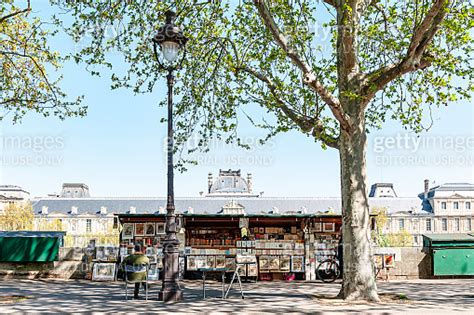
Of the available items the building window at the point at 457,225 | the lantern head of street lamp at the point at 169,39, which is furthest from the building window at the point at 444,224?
the lantern head of street lamp at the point at 169,39

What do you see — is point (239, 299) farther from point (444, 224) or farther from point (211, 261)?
point (444, 224)

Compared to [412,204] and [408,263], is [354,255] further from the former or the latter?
[412,204]

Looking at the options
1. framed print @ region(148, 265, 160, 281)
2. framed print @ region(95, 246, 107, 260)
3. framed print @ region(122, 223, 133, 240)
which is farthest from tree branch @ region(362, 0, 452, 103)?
framed print @ region(95, 246, 107, 260)

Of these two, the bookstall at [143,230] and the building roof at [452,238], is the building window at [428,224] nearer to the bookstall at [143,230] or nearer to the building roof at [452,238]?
the building roof at [452,238]

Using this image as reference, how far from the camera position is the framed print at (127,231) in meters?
21.7

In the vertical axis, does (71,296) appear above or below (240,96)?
below

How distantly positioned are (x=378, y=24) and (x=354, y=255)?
22.7ft

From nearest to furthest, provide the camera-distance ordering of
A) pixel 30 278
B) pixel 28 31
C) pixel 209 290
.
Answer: pixel 209 290, pixel 28 31, pixel 30 278

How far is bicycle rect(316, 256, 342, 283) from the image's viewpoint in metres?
20.1

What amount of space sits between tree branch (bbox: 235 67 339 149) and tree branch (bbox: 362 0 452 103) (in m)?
1.35

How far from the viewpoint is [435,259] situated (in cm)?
2091

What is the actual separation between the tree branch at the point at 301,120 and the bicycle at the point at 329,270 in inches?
238

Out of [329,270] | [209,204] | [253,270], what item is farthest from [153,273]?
[209,204]

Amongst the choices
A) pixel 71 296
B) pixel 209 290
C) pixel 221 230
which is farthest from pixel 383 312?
pixel 221 230
